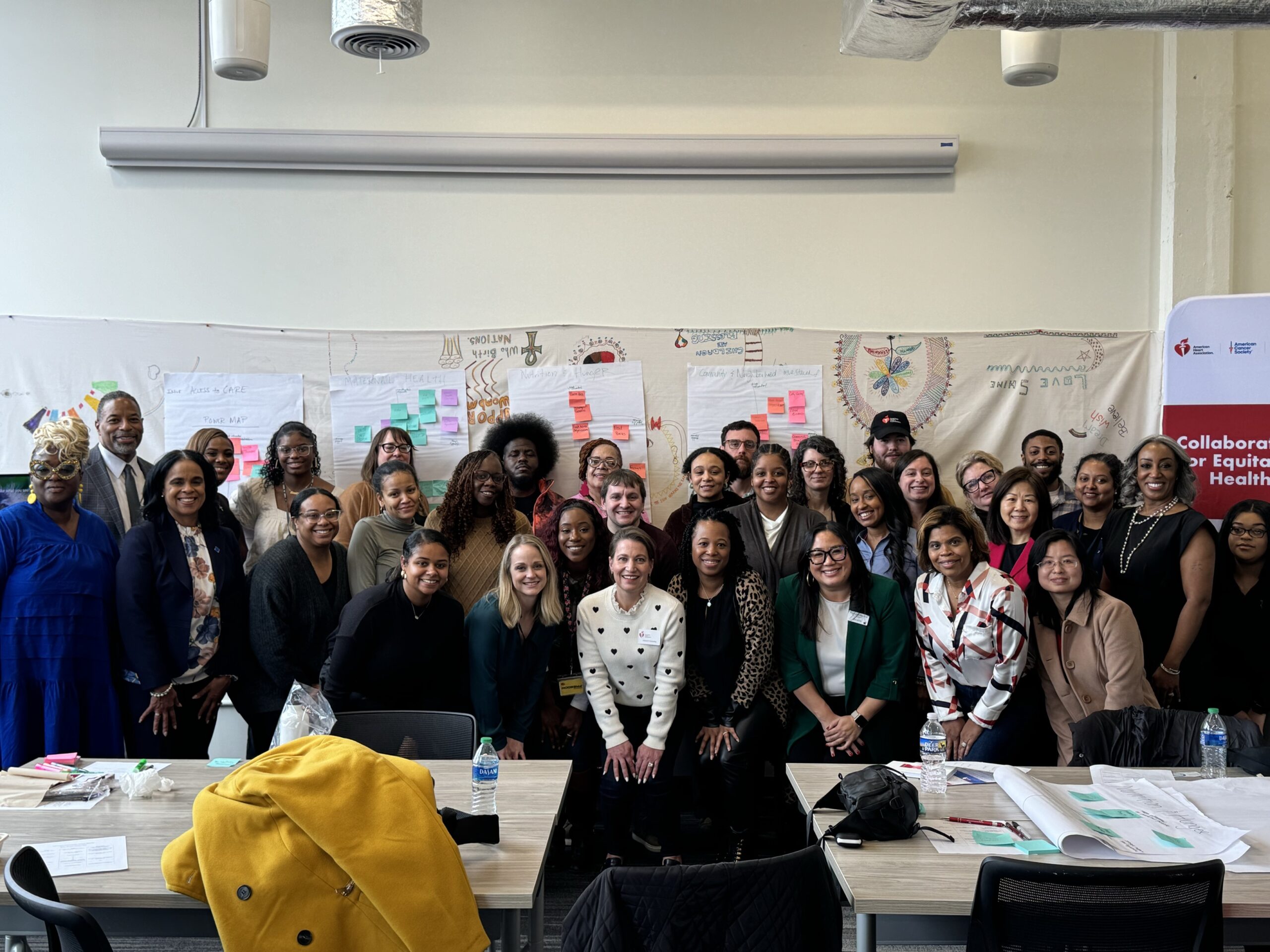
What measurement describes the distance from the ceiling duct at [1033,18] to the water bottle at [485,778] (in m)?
2.74

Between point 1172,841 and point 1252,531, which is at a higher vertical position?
point 1252,531

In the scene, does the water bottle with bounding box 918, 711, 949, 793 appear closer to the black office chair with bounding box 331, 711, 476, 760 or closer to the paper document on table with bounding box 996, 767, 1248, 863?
the paper document on table with bounding box 996, 767, 1248, 863

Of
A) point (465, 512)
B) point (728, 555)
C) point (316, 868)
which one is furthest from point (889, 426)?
point (316, 868)

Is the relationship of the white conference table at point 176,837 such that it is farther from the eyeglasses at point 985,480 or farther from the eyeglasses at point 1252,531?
the eyeglasses at point 1252,531

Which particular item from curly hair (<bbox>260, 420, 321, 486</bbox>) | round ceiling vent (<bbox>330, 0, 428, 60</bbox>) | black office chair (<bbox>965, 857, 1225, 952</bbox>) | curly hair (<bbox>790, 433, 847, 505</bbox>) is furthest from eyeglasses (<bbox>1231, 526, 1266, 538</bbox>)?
curly hair (<bbox>260, 420, 321, 486</bbox>)

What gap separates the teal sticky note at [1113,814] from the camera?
2.36 metres

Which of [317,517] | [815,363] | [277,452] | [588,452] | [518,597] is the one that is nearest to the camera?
[518,597]

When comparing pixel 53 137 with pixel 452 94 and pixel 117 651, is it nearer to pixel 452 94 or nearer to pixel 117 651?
pixel 452 94

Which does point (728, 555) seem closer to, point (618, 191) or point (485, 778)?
point (485, 778)

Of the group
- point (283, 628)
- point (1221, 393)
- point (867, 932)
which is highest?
point (1221, 393)

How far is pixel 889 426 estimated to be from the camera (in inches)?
194

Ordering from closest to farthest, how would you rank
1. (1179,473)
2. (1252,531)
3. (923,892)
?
(923,892)
(1252,531)
(1179,473)

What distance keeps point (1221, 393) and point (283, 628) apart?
180 inches

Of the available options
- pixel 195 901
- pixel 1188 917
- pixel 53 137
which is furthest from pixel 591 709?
pixel 53 137
